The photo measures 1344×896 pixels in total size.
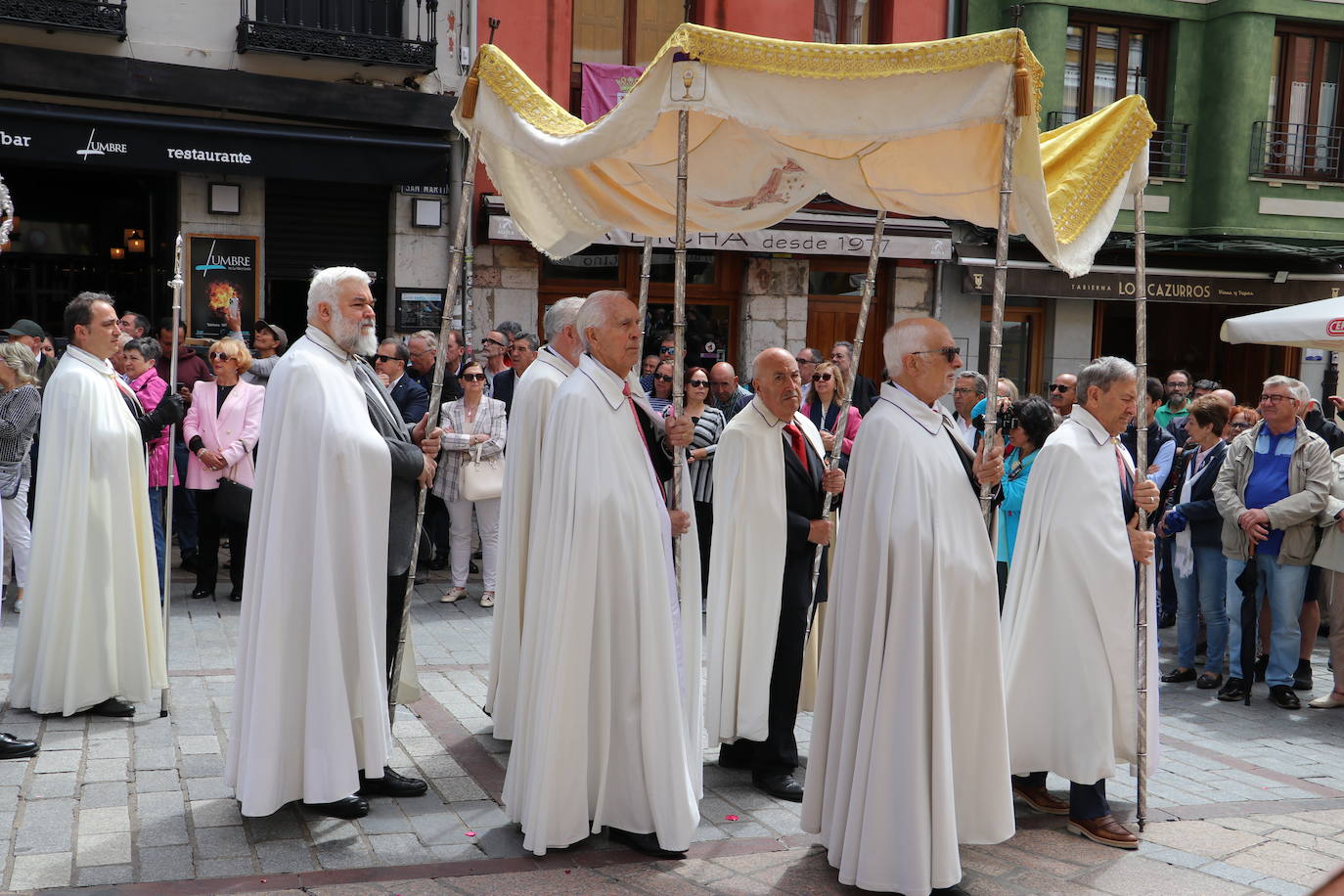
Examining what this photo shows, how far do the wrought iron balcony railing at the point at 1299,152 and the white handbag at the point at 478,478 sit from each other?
13836 millimetres

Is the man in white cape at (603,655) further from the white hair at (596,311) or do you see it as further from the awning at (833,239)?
the awning at (833,239)

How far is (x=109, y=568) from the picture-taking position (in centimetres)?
631

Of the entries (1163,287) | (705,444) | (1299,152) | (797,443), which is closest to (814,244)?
(1163,287)

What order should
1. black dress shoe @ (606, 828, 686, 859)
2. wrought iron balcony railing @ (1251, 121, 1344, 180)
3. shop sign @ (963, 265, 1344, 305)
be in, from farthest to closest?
wrought iron balcony railing @ (1251, 121, 1344, 180) → shop sign @ (963, 265, 1344, 305) → black dress shoe @ (606, 828, 686, 859)

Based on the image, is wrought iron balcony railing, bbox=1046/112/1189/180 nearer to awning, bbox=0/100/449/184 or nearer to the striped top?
awning, bbox=0/100/449/184

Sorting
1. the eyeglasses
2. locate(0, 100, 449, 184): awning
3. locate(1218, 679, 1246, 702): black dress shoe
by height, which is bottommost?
locate(1218, 679, 1246, 702): black dress shoe

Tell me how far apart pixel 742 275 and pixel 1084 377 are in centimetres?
1094

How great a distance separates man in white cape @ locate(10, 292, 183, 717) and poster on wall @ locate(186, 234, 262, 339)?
735 cm

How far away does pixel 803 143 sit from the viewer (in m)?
5.46

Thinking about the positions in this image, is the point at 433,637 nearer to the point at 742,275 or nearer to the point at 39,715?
the point at 39,715

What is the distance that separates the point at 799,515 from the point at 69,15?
10.5 meters

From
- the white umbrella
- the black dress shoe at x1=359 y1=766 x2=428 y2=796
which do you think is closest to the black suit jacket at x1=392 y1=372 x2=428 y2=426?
the black dress shoe at x1=359 y1=766 x2=428 y2=796

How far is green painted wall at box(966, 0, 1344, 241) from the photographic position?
17.7m

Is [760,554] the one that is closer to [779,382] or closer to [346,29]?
[779,382]
